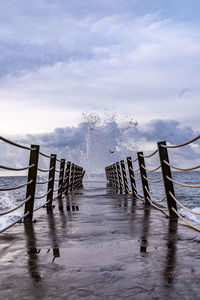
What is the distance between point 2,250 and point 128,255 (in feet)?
4.14

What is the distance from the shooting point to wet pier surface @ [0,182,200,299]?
7.00 feet

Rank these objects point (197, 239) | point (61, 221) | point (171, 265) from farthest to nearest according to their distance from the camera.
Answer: point (61, 221) < point (197, 239) < point (171, 265)

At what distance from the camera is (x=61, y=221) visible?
5.39 metres

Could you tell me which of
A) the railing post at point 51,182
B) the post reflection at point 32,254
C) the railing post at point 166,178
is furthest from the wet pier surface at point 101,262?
the railing post at point 51,182

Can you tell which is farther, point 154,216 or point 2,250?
point 154,216

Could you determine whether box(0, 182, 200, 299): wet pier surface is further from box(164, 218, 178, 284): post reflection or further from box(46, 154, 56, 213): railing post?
box(46, 154, 56, 213): railing post

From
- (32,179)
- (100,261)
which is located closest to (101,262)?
(100,261)

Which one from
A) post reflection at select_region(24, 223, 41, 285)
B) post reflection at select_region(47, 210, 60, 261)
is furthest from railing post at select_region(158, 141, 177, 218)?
post reflection at select_region(24, 223, 41, 285)

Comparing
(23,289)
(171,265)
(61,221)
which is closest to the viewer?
(23,289)

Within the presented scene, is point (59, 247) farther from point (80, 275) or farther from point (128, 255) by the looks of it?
point (80, 275)

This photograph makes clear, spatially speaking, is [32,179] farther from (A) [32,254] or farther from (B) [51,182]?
(A) [32,254]

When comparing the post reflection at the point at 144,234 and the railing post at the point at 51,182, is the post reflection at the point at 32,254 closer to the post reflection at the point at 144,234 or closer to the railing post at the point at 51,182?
the post reflection at the point at 144,234

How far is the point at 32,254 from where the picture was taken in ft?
10.3

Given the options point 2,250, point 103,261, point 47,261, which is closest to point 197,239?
point 103,261
